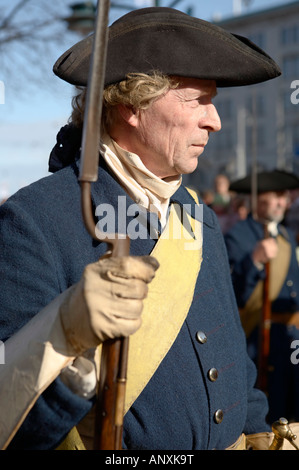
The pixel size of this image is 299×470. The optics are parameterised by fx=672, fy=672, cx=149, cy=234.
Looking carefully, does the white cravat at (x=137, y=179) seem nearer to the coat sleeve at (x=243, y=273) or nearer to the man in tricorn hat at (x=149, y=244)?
the man in tricorn hat at (x=149, y=244)

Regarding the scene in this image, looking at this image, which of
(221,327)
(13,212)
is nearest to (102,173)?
(13,212)

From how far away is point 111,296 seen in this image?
1.55 m

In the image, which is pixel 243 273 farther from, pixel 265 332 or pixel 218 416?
pixel 218 416

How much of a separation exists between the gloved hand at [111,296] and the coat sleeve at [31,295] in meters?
0.26

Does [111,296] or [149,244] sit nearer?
[111,296]

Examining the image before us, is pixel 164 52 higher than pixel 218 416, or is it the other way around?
pixel 164 52

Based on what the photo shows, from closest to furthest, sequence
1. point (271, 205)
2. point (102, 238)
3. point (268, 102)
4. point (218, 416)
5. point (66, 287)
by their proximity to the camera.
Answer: point (102, 238) < point (66, 287) < point (218, 416) < point (271, 205) < point (268, 102)

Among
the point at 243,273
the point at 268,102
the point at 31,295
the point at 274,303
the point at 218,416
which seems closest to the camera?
the point at 31,295

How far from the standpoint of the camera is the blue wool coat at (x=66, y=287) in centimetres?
183

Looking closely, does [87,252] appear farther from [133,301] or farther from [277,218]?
[277,218]

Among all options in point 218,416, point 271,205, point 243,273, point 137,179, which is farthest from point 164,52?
point 271,205

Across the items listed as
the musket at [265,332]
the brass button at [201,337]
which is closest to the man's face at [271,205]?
the musket at [265,332]

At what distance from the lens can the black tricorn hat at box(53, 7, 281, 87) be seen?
2.14 m

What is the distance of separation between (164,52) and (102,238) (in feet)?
2.84
